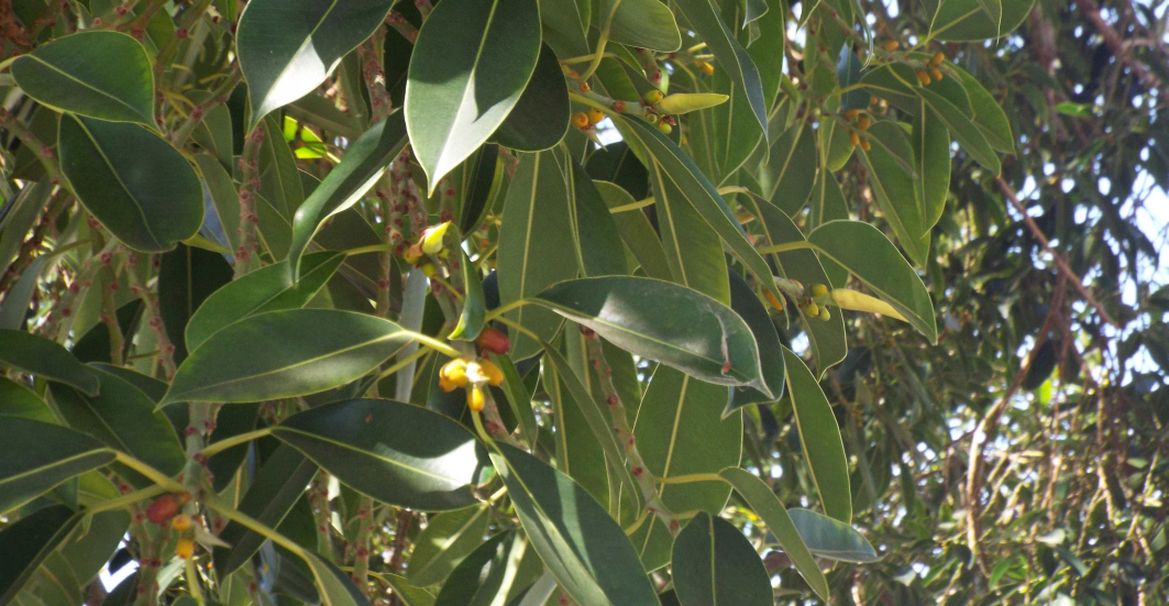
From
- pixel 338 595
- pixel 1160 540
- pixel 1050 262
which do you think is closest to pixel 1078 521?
pixel 1160 540

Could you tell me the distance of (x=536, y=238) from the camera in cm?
80

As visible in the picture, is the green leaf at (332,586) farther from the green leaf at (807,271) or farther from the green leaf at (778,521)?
the green leaf at (807,271)

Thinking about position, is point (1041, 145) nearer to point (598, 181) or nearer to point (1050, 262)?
point (1050, 262)

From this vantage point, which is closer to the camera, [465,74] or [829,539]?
[465,74]

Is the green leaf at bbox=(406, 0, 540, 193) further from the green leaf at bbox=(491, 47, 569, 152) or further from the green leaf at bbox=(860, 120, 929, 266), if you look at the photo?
the green leaf at bbox=(860, 120, 929, 266)

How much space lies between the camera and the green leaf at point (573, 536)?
552 mm

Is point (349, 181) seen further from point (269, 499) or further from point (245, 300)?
point (269, 499)

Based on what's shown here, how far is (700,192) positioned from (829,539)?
22 cm

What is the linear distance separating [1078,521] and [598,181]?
2.36m

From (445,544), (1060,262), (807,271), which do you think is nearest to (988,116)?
(807,271)

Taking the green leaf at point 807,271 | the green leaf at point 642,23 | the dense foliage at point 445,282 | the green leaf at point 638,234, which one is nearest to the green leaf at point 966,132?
the dense foliage at point 445,282

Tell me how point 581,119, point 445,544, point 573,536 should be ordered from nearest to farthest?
point 573,536 → point 581,119 → point 445,544

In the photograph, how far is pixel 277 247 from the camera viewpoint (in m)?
0.95

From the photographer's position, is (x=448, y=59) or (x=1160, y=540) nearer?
(x=448, y=59)
